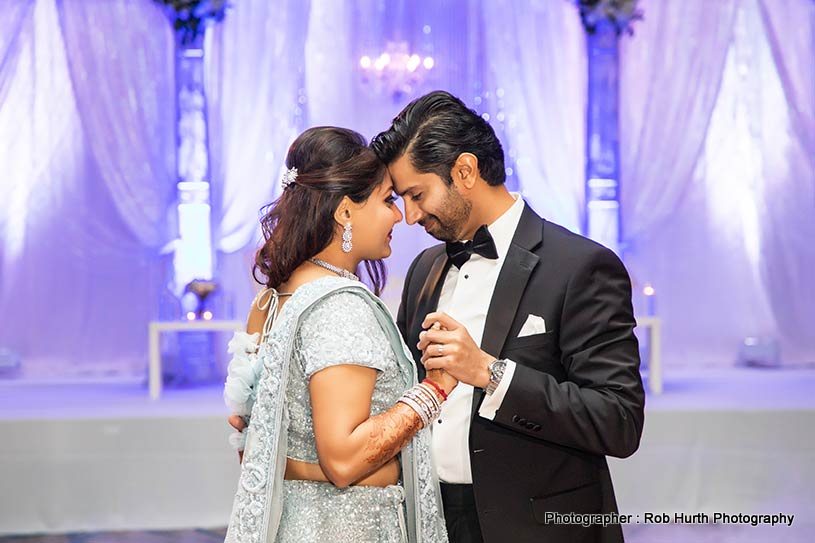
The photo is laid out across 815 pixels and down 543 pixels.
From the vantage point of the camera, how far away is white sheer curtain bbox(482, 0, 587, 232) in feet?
25.3

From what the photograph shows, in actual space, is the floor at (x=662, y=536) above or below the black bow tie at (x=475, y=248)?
below

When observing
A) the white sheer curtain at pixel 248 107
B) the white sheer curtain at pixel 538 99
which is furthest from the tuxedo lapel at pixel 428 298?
the white sheer curtain at pixel 538 99

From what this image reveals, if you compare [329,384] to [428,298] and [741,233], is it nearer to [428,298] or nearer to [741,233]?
[428,298]

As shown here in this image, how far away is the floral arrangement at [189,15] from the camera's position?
711cm

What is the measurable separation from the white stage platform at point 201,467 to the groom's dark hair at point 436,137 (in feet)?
9.89

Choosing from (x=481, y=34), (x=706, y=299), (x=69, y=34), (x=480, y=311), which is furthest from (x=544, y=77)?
(x=480, y=311)

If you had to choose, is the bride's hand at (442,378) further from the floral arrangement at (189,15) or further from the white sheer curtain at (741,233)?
the white sheer curtain at (741,233)

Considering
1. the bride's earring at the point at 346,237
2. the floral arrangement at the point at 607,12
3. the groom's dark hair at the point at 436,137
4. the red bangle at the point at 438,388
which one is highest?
the floral arrangement at the point at 607,12

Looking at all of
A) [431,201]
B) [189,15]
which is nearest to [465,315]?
[431,201]

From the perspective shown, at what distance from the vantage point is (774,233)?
8.07m

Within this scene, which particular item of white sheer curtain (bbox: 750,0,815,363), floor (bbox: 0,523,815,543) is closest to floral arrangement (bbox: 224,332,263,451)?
floor (bbox: 0,523,815,543)

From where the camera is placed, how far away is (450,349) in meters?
1.93

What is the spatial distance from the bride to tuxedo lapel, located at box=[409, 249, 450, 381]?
1.18ft

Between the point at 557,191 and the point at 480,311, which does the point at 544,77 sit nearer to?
the point at 557,191
